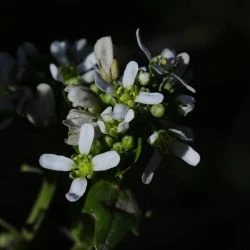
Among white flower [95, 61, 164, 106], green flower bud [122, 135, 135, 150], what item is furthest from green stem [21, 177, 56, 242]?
white flower [95, 61, 164, 106]

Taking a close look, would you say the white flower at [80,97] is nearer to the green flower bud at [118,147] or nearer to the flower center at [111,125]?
the flower center at [111,125]

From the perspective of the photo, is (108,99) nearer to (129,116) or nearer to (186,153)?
(129,116)

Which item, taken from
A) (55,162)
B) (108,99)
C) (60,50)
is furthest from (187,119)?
(55,162)

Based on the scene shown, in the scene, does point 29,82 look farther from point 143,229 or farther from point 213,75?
point 213,75

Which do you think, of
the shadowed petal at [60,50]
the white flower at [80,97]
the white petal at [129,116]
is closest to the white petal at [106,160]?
the white petal at [129,116]

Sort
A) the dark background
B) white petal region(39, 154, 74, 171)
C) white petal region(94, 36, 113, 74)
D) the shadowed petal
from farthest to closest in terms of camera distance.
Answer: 1. the dark background
2. the shadowed petal
3. white petal region(94, 36, 113, 74)
4. white petal region(39, 154, 74, 171)

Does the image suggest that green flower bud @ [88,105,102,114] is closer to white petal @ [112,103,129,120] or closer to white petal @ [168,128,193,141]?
white petal @ [112,103,129,120]
